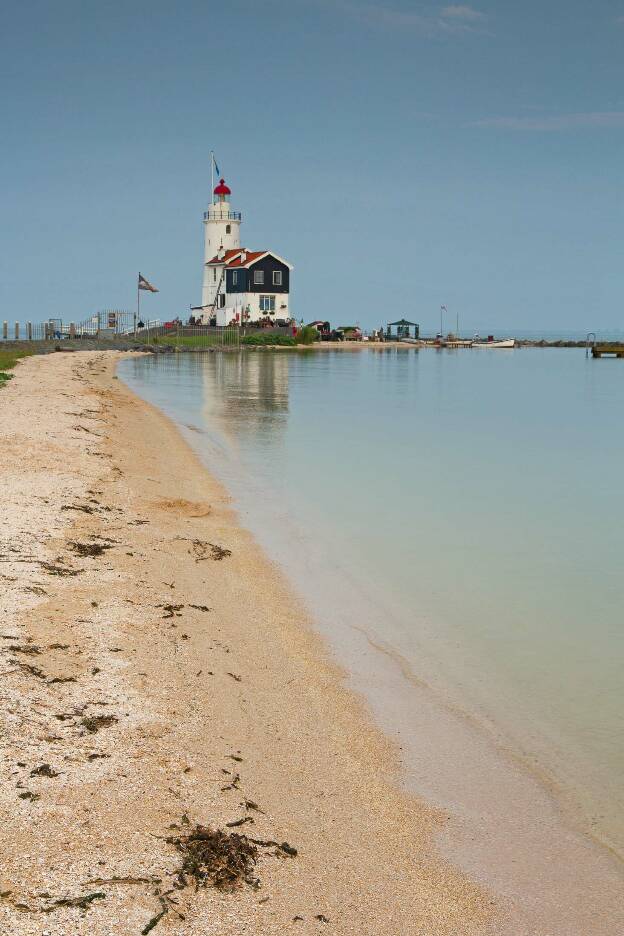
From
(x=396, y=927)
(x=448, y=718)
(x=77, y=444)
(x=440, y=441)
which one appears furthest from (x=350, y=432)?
(x=396, y=927)

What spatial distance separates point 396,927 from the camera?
14.2 feet

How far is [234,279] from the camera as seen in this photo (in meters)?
99.4

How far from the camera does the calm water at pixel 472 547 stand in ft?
25.0

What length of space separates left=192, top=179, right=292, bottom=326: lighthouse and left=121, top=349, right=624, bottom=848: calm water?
6429 centimetres

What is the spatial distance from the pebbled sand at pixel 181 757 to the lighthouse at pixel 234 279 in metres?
90.2

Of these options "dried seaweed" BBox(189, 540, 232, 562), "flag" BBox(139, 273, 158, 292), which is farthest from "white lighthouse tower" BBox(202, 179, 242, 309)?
"dried seaweed" BBox(189, 540, 232, 562)

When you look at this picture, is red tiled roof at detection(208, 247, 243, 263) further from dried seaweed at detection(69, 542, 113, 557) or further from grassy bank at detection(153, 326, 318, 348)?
dried seaweed at detection(69, 542, 113, 557)

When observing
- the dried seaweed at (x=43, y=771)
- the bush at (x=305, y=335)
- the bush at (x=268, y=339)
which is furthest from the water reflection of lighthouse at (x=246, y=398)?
the bush at (x=305, y=335)

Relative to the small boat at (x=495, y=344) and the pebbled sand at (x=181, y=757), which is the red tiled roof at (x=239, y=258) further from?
the pebbled sand at (x=181, y=757)

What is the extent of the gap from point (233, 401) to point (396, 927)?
35.3 metres

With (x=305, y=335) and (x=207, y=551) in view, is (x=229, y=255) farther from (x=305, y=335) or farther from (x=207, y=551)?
(x=207, y=551)

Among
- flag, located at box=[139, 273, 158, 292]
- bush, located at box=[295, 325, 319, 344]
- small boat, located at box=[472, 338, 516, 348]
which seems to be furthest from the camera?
small boat, located at box=[472, 338, 516, 348]

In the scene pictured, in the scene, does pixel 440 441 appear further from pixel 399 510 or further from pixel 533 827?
pixel 533 827

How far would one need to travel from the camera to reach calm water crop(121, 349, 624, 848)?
7.62m
